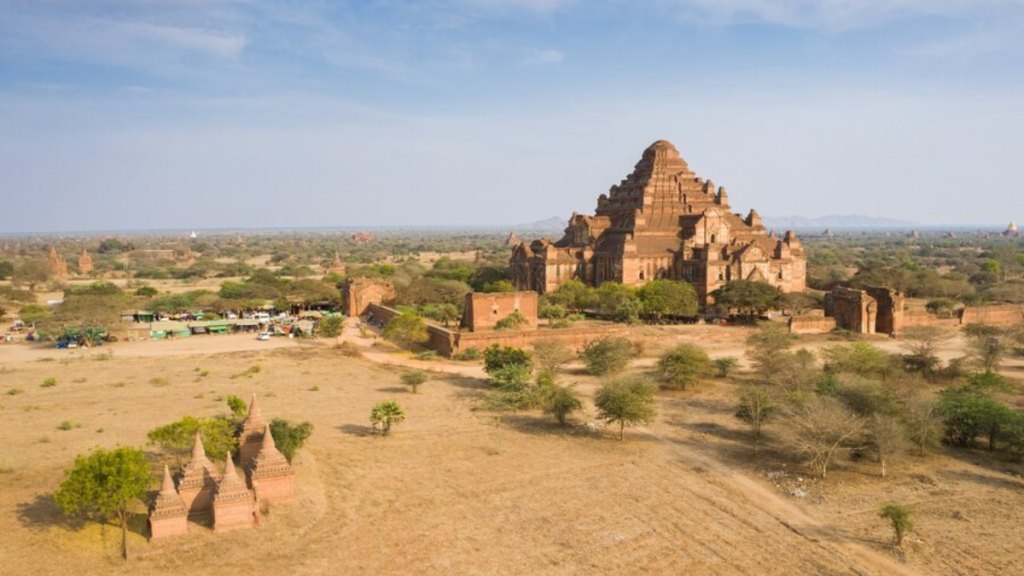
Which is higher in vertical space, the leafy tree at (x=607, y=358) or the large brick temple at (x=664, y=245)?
the large brick temple at (x=664, y=245)

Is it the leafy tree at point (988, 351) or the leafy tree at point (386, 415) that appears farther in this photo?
the leafy tree at point (988, 351)

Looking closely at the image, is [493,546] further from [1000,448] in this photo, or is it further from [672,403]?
[1000,448]

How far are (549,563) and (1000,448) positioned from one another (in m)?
16.7

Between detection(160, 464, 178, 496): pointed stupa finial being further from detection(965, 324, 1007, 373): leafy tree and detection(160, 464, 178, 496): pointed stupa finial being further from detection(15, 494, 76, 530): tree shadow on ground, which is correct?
detection(965, 324, 1007, 373): leafy tree

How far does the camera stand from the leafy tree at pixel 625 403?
2330 centimetres

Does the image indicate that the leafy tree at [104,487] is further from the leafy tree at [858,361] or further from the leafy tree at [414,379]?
the leafy tree at [858,361]

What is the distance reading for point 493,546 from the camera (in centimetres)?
1555

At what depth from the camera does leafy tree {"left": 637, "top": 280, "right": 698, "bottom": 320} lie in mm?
47594

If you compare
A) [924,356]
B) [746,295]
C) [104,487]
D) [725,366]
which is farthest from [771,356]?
[104,487]

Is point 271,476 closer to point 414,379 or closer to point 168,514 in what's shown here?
point 168,514

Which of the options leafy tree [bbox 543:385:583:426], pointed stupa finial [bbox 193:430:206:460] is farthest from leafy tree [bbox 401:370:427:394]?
pointed stupa finial [bbox 193:430:206:460]

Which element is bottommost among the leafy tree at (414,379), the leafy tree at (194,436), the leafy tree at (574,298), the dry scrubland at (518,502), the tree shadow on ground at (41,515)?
the dry scrubland at (518,502)

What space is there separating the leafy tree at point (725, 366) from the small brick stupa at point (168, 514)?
25.1 meters

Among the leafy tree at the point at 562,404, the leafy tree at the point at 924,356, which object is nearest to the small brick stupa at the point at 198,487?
the leafy tree at the point at 562,404
